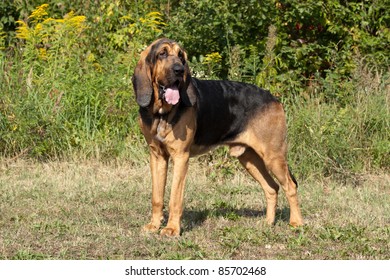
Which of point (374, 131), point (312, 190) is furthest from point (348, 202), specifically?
point (374, 131)

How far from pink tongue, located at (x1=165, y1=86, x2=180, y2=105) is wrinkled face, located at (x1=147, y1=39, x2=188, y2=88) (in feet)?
0.18

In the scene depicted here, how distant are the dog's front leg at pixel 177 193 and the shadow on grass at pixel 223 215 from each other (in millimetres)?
370

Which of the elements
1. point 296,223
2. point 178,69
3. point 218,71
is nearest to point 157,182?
point 178,69

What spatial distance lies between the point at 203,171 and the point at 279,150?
2455 millimetres

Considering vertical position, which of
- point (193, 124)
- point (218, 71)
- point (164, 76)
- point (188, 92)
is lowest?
point (218, 71)

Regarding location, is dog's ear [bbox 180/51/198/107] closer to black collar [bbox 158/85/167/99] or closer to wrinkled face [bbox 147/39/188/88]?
wrinkled face [bbox 147/39/188/88]

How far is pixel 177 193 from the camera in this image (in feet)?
25.4

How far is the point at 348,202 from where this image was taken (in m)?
9.41

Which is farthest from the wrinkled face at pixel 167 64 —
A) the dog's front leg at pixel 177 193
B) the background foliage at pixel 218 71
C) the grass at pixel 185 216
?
the background foliage at pixel 218 71

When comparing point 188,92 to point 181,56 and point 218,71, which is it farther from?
point 218,71

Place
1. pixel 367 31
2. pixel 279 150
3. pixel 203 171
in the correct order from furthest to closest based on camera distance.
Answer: pixel 367 31
pixel 203 171
pixel 279 150

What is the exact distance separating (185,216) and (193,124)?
123 cm

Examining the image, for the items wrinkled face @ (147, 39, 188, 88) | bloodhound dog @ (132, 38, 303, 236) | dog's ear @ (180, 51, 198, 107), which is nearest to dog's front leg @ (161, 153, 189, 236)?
bloodhound dog @ (132, 38, 303, 236)
